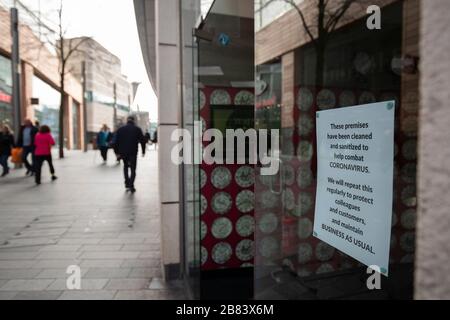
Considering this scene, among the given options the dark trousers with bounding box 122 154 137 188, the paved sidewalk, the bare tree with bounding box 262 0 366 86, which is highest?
the bare tree with bounding box 262 0 366 86

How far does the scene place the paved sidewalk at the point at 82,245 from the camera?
10.7 feet

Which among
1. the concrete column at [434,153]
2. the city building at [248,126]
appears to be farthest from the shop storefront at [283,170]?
the concrete column at [434,153]

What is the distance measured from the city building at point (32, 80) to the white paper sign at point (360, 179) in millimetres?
18404

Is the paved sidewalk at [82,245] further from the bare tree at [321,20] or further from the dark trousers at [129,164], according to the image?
the bare tree at [321,20]

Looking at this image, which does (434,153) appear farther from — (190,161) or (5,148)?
(5,148)

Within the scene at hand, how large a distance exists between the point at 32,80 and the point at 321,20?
2277cm

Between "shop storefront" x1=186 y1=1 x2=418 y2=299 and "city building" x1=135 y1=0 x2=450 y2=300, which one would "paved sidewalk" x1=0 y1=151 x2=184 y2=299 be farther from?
"shop storefront" x1=186 y1=1 x2=418 y2=299

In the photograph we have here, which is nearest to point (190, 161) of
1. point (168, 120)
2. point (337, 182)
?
point (168, 120)

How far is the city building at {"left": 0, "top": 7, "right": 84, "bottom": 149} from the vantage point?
18672mm

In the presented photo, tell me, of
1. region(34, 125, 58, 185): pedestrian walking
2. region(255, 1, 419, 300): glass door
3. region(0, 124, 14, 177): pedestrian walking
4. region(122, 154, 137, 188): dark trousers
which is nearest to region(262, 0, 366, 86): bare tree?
→ region(255, 1, 419, 300): glass door

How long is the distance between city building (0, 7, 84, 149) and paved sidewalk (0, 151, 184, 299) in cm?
1295

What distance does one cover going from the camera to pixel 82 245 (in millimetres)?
4512

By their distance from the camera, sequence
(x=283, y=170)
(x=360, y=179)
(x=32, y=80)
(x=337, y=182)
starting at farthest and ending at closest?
(x=32, y=80) < (x=283, y=170) < (x=337, y=182) < (x=360, y=179)

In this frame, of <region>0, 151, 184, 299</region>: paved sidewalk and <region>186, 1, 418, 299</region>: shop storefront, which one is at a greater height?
<region>186, 1, 418, 299</region>: shop storefront
